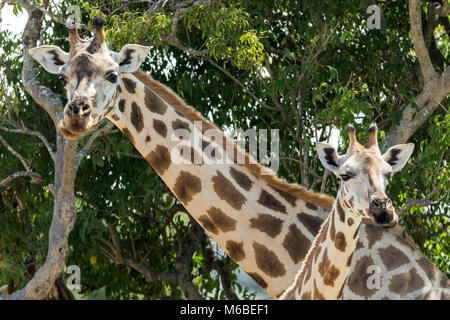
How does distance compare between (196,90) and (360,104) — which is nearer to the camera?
(360,104)

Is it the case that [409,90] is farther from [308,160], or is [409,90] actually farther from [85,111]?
[85,111]

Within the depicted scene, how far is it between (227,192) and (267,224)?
45 cm

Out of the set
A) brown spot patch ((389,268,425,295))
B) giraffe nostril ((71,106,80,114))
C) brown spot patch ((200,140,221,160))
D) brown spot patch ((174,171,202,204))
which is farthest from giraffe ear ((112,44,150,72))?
brown spot patch ((389,268,425,295))

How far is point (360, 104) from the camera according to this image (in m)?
9.58

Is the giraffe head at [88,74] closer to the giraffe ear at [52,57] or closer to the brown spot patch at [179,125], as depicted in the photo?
the giraffe ear at [52,57]

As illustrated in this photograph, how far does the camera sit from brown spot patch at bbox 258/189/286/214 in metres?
7.74

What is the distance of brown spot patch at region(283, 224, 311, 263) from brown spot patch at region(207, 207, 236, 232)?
49 cm

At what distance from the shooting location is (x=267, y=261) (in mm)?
7633

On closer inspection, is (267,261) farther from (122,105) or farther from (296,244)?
(122,105)

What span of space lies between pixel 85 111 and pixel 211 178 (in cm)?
147

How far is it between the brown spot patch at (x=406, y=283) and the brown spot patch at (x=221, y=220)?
57.7 inches
